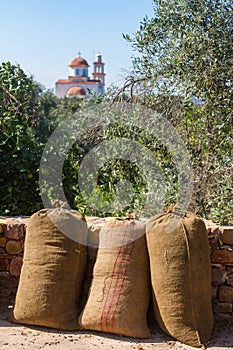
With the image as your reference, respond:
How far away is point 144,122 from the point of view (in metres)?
4.54

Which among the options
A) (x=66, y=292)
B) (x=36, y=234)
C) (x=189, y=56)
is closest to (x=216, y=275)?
(x=66, y=292)

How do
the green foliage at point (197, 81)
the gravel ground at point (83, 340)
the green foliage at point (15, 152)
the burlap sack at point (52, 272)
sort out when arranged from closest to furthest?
the gravel ground at point (83, 340), the burlap sack at point (52, 272), the green foliage at point (197, 81), the green foliage at point (15, 152)

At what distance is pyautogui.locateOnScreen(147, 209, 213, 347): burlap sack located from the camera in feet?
11.1

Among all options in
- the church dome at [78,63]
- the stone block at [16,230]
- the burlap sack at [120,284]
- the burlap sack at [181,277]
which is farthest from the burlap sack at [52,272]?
the church dome at [78,63]

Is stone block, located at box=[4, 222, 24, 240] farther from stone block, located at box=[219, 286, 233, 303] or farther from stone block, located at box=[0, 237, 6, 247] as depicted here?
stone block, located at box=[219, 286, 233, 303]

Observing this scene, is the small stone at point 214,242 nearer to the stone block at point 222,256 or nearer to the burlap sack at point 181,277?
the stone block at point 222,256

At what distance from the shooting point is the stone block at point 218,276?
3.79 metres

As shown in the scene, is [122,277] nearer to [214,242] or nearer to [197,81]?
[214,242]

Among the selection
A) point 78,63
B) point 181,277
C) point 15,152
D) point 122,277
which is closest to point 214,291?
point 181,277

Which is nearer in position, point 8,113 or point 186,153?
point 186,153

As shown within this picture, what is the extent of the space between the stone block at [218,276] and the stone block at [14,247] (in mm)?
1498

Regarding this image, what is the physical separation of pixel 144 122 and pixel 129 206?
0.77 meters

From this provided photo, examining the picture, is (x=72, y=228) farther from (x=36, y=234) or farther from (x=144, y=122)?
(x=144, y=122)

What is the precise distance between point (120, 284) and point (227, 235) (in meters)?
0.88
